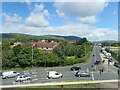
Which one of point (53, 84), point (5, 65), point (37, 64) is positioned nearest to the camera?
point (53, 84)

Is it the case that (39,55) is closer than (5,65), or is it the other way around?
(5,65)

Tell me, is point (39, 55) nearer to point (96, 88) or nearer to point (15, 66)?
point (15, 66)

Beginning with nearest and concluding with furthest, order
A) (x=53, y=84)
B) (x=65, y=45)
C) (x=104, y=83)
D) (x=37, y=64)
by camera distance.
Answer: (x=53, y=84) → (x=104, y=83) → (x=37, y=64) → (x=65, y=45)

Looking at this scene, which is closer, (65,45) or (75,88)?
(75,88)

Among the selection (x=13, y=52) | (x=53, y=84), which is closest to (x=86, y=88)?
(x=53, y=84)

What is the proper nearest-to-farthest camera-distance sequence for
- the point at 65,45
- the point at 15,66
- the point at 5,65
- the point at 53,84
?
the point at 53,84
the point at 5,65
the point at 15,66
the point at 65,45

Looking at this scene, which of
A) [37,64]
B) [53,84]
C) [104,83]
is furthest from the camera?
[37,64]

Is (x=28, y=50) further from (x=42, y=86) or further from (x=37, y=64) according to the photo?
(x=42, y=86)

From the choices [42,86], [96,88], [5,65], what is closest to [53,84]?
[42,86]

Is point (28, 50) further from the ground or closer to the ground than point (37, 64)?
further from the ground
